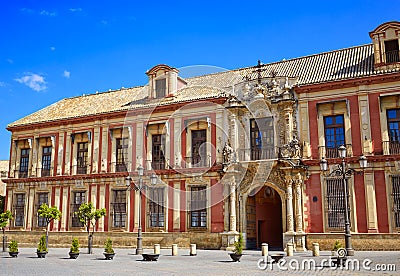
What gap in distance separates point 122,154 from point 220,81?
8.17 m

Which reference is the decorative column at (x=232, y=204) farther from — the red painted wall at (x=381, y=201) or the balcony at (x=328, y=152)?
the red painted wall at (x=381, y=201)

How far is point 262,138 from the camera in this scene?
25.8 m

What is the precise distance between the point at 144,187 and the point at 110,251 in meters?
9.13

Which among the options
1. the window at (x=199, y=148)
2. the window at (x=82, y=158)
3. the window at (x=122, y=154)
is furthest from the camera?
the window at (x=82, y=158)

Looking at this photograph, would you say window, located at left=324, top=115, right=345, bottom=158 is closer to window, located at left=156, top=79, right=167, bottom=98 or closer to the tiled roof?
the tiled roof

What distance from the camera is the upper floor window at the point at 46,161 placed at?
1267 inches

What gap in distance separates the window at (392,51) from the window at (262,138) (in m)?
→ 7.01

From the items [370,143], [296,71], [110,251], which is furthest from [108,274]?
[296,71]

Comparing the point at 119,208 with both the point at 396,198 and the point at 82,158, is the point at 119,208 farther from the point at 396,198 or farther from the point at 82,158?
the point at 396,198

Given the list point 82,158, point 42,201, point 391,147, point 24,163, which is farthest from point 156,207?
point 391,147

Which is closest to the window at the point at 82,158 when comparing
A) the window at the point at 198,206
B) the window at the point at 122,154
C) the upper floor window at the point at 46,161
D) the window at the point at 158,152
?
the upper floor window at the point at 46,161

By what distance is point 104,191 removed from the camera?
29672 millimetres

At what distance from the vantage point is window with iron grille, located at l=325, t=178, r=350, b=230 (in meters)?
23.1

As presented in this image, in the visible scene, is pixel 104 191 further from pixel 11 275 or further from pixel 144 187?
pixel 11 275
